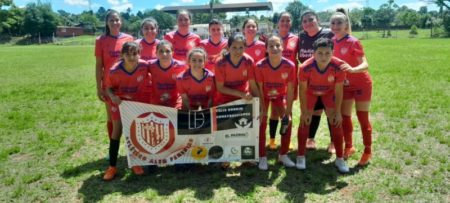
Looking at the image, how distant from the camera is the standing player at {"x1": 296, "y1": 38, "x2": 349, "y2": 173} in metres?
5.07

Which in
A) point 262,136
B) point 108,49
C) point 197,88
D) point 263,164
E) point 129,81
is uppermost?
point 108,49

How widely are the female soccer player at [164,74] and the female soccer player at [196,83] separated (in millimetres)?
221

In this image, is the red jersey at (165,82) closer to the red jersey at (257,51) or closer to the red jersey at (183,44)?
the red jersey at (183,44)

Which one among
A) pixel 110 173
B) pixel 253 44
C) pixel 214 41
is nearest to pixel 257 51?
pixel 253 44

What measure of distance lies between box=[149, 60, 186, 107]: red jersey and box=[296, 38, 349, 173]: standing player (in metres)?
1.78

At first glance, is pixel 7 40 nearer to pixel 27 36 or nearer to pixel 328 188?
pixel 27 36

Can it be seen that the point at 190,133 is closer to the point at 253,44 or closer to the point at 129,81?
the point at 129,81

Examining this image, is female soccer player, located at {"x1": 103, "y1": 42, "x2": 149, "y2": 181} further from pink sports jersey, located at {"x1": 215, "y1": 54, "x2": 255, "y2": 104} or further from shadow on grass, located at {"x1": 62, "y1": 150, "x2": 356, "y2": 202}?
pink sports jersey, located at {"x1": 215, "y1": 54, "x2": 255, "y2": 104}

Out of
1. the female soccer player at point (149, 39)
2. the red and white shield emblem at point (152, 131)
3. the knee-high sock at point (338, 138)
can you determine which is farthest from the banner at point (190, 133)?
the female soccer player at point (149, 39)

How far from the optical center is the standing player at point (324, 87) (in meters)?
5.07

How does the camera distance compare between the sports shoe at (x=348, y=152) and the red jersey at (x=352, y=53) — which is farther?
the sports shoe at (x=348, y=152)

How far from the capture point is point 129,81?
531 centimetres

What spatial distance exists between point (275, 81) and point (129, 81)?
2027mm

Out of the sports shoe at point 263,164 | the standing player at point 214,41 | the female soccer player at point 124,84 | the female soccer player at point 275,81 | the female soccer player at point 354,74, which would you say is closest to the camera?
the female soccer player at point 124,84
